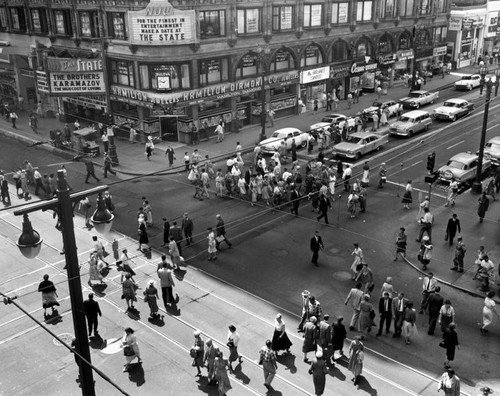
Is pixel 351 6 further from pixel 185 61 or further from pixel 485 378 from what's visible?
pixel 485 378

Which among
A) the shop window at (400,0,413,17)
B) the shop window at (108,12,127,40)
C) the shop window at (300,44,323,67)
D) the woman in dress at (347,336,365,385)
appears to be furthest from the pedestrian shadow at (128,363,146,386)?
the shop window at (400,0,413,17)

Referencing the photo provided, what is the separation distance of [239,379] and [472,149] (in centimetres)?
2939

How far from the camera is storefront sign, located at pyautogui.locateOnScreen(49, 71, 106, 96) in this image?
1574 inches

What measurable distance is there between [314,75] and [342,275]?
3229 centimetres

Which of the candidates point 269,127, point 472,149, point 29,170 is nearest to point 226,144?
point 269,127

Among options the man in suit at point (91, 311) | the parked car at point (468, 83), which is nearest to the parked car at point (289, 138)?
the man in suit at point (91, 311)

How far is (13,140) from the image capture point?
1758 inches

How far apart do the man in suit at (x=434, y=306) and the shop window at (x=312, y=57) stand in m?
36.0

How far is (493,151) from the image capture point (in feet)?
120

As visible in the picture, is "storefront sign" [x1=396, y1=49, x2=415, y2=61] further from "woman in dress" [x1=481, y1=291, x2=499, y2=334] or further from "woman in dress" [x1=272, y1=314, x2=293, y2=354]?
"woman in dress" [x1=272, y1=314, x2=293, y2=354]

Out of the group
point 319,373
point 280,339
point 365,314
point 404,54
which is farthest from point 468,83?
point 319,373

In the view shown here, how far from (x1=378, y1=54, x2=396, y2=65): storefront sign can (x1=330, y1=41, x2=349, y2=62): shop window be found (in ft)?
19.0

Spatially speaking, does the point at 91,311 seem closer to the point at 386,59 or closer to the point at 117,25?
the point at 117,25

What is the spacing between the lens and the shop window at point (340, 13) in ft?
172
